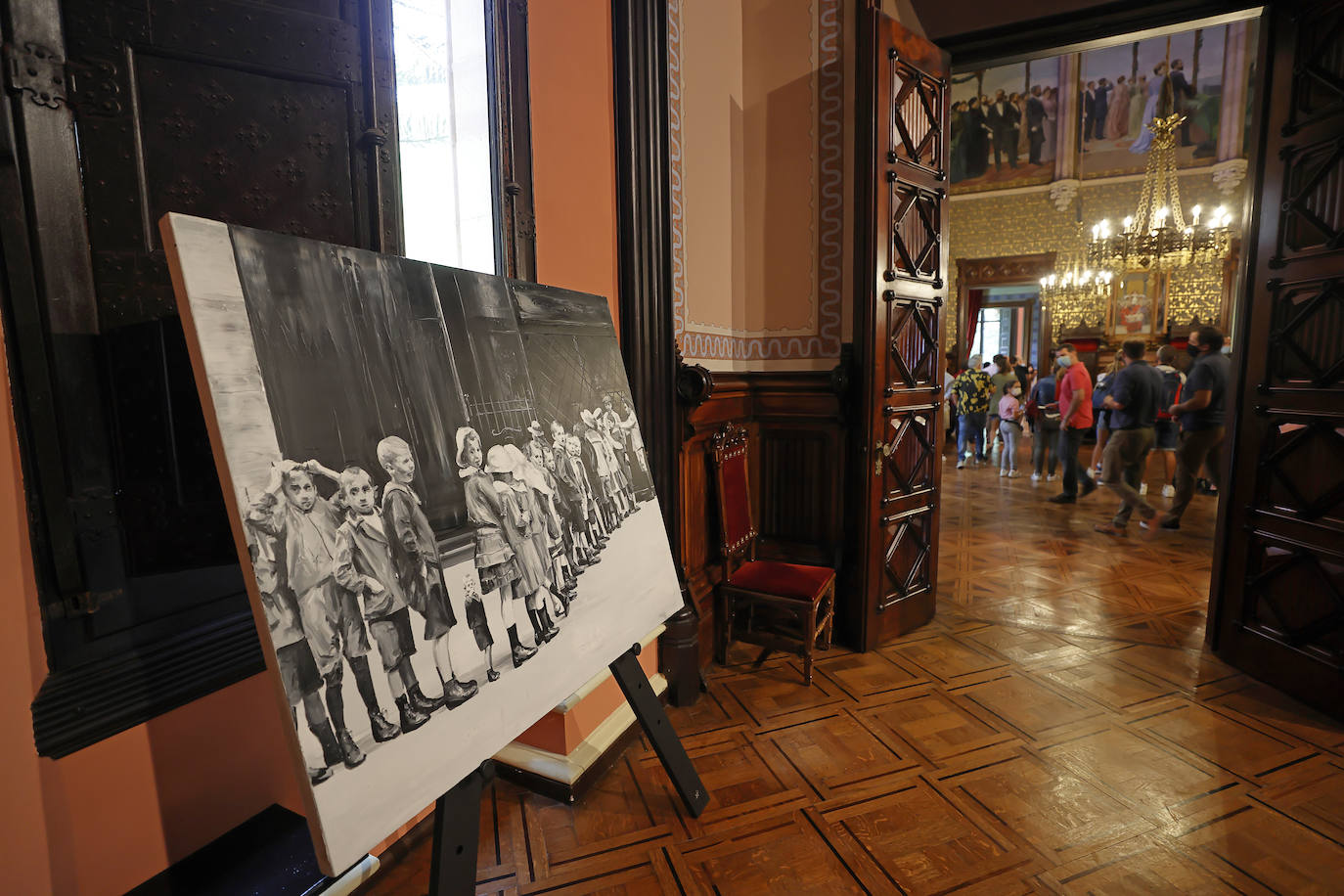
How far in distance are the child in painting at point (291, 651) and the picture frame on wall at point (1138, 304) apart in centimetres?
1285

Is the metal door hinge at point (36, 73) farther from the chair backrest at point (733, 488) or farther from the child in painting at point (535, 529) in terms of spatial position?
the chair backrest at point (733, 488)

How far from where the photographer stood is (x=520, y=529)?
131cm

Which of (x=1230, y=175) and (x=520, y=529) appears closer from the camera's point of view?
(x=520, y=529)

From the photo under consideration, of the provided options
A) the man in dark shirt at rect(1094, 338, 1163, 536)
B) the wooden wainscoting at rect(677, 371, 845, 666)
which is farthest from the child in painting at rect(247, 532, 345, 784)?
the man in dark shirt at rect(1094, 338, 1163, 536)

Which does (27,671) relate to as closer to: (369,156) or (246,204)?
(246,204)

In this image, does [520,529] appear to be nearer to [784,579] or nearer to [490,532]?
[490,532]

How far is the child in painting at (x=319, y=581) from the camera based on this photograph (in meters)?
0.90

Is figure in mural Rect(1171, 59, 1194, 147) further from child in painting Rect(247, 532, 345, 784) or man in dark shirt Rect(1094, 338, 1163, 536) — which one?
child in painting Rect(247, 532, 345, 784)

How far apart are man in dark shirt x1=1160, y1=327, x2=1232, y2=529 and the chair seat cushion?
3218mm

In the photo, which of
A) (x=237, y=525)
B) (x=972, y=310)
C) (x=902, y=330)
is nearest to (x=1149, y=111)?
(x=972, y=310)

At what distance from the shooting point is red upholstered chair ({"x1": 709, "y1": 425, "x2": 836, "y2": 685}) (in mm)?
2799

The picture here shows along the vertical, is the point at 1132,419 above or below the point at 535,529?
below

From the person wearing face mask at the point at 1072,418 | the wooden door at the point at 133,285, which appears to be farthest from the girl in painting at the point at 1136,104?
the wooden door at the point at 133,285

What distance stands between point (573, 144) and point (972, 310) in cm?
1205
